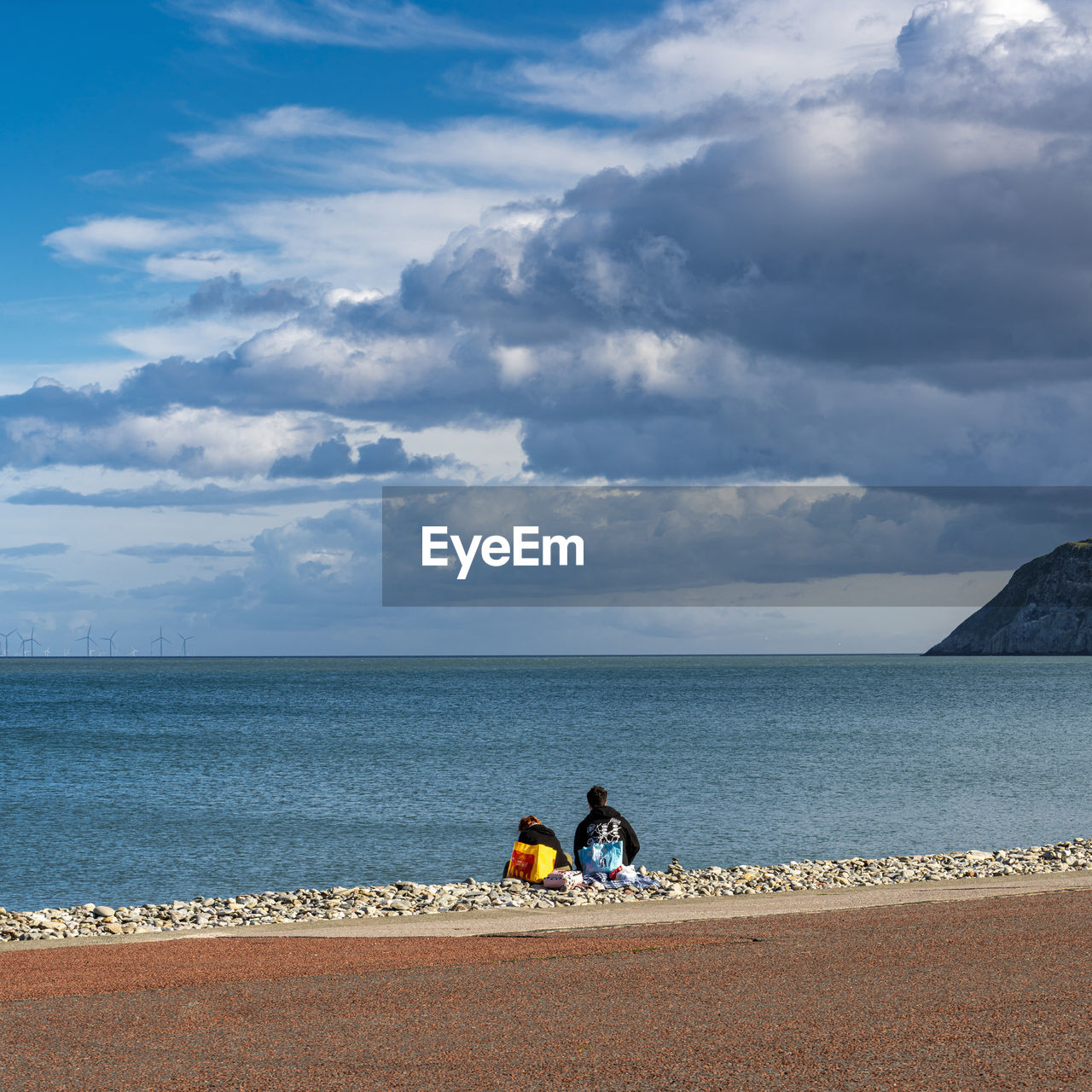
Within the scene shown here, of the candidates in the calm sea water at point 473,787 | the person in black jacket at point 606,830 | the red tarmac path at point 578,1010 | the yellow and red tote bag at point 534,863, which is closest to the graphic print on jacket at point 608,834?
the person in black jacket at point 606,830

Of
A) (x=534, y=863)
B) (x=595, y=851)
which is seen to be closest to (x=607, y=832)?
(x=595, y=851)

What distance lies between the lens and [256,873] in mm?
28125

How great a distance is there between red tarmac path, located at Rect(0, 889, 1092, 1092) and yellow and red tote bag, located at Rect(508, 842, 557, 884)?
5469 mm

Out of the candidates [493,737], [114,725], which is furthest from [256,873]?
[114,725]

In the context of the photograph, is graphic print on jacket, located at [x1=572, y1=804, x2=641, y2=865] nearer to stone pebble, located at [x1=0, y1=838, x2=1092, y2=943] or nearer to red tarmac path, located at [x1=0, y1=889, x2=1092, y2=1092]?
stone pebble, located at [x1=0, y1=838, x2=1092, y2=943]

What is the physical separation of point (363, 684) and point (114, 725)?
300ft

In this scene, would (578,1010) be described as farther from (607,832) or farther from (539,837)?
(539,837)

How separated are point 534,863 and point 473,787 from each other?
25.5 m

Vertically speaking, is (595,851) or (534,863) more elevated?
(595,851)

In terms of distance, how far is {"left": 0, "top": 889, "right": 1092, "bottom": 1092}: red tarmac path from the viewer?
27.1 feet

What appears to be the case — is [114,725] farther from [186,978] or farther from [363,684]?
[363,684]

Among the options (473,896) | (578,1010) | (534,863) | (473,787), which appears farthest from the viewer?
(473,787)

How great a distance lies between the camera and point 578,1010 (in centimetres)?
1021

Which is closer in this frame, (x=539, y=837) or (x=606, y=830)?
(x=606, y=830)
